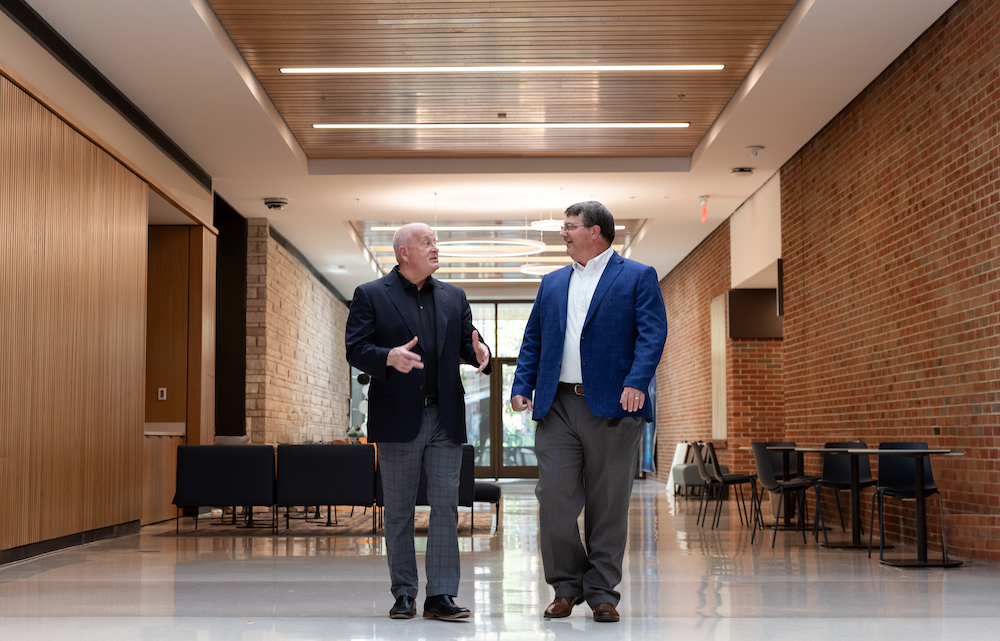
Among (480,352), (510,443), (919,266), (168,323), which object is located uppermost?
(919,266)

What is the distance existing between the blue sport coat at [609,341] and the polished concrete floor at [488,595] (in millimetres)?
859

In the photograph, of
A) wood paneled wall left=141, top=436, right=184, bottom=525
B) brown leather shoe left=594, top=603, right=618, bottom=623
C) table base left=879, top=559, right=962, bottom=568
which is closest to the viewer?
brown leather shoe left=594, top=603, right=618, bottom=623

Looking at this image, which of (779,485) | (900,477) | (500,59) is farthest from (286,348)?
(900,477)

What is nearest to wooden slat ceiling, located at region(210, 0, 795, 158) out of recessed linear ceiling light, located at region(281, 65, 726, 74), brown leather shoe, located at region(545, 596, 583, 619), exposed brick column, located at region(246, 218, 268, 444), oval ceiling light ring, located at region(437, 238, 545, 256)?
recessed linear ceiling light, located at region(281, 65, 726, 74)

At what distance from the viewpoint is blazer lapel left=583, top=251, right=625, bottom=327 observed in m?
3.59

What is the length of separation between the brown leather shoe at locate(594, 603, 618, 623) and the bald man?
0.49 meters

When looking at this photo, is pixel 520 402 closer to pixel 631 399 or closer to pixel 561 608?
pixel 631 399

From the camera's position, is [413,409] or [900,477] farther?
[900,477]

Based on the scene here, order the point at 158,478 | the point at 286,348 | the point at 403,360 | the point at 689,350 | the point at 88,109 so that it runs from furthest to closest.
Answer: the point at 689,350, the point at 286,348, the point at 158,478, the point at 88,109, the point at 403,360

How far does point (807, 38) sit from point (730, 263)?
6.13 metres

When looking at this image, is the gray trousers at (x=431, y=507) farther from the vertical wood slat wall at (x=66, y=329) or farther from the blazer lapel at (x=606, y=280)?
the vertical wood slat wall at (x=66, y=329)

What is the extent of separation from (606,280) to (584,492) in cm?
84

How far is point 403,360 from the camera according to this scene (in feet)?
10.8

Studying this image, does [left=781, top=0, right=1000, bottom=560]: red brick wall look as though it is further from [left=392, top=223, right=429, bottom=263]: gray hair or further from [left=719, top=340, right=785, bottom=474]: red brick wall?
[left=392, top=223, right=429, bottom=263]: gray hair
